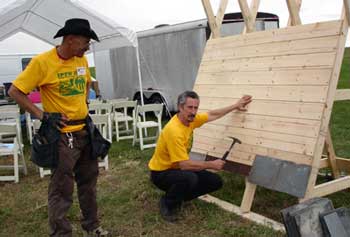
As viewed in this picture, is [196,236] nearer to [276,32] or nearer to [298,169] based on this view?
[298,169]

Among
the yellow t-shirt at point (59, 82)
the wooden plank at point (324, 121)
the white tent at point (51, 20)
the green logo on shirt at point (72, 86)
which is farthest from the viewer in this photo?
the white tent at point (51, 20)

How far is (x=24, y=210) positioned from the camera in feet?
14.3

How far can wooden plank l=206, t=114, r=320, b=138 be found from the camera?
10.7 feet

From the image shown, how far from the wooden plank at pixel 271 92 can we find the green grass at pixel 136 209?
1.10 m

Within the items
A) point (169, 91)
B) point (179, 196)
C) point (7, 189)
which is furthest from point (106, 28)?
point (179, 196)

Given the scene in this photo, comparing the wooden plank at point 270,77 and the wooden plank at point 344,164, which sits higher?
the wooden plank at point 270,77

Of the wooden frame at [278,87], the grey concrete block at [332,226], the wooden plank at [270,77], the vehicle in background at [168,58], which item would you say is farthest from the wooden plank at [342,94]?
the vehicle in background at [168,58]

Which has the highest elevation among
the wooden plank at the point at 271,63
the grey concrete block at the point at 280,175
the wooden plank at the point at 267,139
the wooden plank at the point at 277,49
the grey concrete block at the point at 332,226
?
the wooden plank at the point at 277,49

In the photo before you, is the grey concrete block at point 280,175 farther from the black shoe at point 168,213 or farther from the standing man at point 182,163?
the black shoe at point 168,213

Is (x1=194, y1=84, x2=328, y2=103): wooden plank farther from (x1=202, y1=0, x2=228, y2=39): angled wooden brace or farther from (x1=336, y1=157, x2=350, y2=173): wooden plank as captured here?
(x1=336, y1=157, x2=350, y2=173): wooden plank

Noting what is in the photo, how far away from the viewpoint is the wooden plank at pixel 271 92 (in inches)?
129

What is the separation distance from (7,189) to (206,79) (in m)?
2.97

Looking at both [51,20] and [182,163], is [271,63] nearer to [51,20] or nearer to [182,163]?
[182,163]

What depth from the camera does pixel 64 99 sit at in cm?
302
